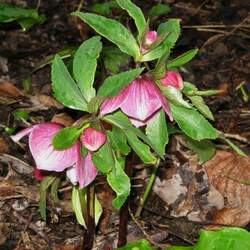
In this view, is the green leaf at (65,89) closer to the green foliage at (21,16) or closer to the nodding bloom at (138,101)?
the nodding bloom at (138,101)

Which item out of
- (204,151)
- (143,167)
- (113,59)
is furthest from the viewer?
(113,59)

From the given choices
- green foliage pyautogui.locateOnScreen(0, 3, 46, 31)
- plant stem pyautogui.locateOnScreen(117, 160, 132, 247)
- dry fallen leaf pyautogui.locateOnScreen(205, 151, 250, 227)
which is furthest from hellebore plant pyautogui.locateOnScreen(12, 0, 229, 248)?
green foliage pyautogui.locateOnScreen(0, 3, 46, 31)

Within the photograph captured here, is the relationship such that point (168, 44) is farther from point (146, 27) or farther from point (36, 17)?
point (36, 17)

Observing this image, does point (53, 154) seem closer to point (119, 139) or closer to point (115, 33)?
point (119, 139)

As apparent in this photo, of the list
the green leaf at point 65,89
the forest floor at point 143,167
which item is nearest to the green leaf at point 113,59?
the forest floor at point 143,167

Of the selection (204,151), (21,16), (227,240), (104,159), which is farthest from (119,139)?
(21,16)

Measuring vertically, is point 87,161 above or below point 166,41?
below

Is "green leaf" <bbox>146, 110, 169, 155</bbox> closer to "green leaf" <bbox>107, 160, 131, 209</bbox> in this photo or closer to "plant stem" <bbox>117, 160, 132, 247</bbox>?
"green leaf" <bbox>107, 160, 131, 209</bbox>
